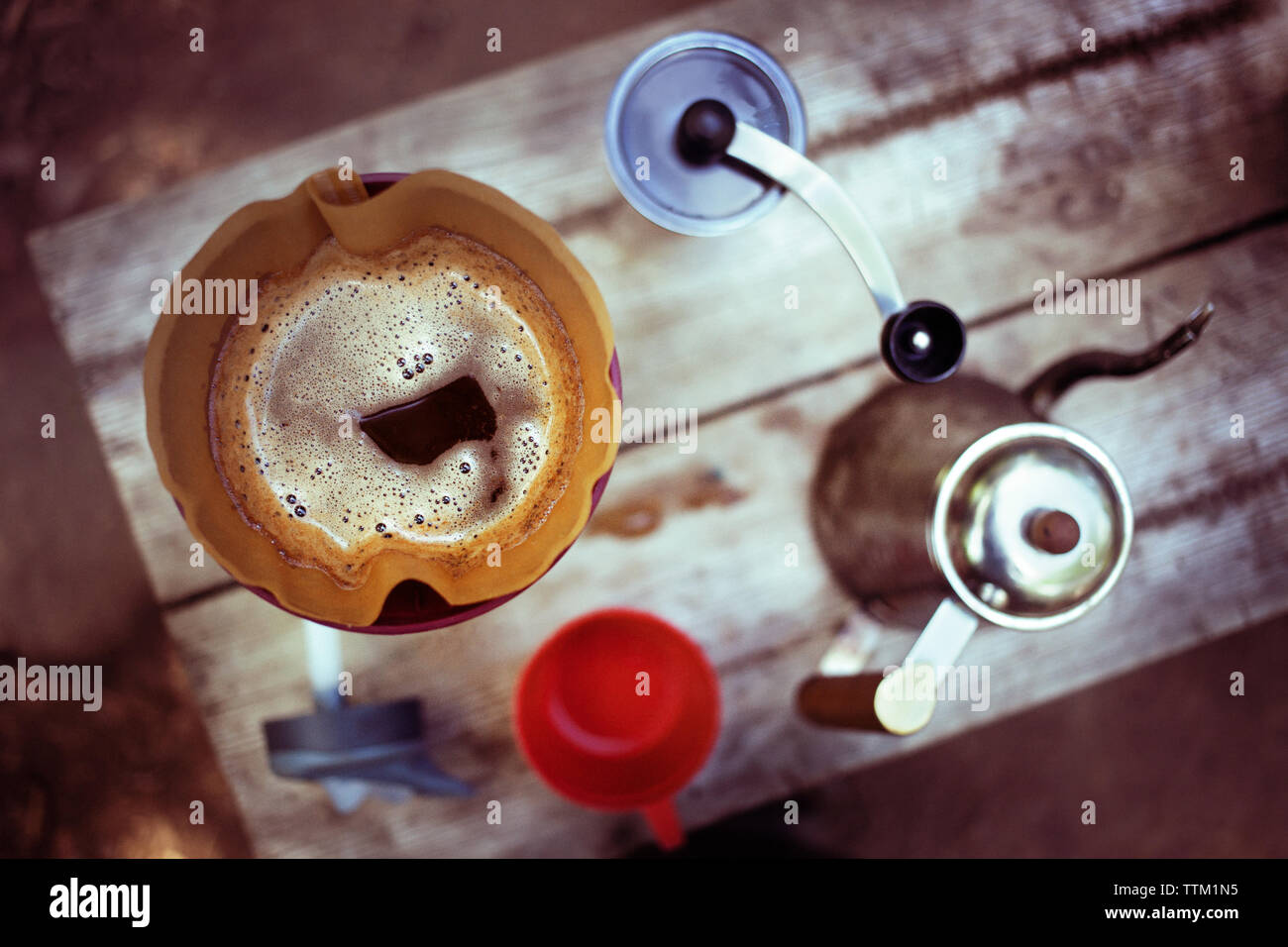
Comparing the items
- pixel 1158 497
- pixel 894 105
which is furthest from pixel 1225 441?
pixel 894 105

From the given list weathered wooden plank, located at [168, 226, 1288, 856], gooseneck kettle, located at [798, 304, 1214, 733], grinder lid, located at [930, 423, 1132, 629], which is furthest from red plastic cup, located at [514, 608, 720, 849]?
grinder lid, located at [930, 423, 1132, 629]

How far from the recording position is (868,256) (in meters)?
0.55

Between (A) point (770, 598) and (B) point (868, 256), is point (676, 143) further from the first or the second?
(A) point (770, 598)

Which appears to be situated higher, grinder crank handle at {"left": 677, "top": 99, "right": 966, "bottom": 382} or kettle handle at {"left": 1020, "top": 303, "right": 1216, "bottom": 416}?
grinder crank handle at {"left": 677, "top": 99, "right": 966, "bottom": 382}

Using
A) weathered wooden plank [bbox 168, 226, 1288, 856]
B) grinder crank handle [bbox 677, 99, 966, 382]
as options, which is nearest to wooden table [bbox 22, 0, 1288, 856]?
weathered wooden plank [bbox 168, 226, 1288, 856]

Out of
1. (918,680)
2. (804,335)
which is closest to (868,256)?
(804,335)

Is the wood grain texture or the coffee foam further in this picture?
the wood grain texture

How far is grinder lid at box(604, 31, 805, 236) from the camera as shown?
675 mm

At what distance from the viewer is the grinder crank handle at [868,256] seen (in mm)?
559

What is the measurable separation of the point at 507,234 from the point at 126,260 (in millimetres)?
431

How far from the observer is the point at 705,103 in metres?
0.63

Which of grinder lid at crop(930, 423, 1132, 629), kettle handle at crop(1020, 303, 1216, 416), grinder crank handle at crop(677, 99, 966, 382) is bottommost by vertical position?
grinder lid at crop(930, 423, 1132, 629)

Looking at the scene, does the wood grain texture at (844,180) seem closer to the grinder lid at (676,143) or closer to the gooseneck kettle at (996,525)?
the grinder lid at (676,143)

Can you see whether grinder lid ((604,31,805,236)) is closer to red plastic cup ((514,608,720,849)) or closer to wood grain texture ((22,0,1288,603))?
wood grain texture ((22,0,1288,603))
